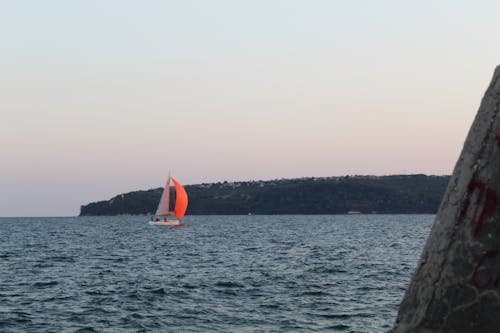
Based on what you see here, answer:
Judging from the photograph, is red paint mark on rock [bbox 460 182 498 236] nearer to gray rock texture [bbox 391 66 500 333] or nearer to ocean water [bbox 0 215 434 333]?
gray rock texture [bbox 391 66 500 333]

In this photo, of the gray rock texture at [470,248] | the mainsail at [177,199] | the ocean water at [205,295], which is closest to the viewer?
the gray rock texture at [470,248]

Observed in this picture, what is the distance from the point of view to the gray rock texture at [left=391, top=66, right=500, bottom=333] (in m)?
2.27

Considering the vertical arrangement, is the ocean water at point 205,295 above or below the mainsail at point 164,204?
below

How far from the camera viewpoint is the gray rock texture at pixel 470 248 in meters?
2.27

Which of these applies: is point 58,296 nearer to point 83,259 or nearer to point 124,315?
point 124,315

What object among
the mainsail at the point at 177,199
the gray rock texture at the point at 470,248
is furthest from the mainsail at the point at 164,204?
the gray rock texture at the point at 470,248

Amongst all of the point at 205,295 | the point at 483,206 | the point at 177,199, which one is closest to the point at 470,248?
the point at 483,206

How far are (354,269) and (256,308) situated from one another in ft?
54.1

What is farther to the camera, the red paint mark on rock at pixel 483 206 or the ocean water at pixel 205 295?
the ocean water at pixel 205 295

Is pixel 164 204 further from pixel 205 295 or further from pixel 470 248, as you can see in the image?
pixel 470 248

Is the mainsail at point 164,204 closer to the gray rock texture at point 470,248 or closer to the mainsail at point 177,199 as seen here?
the mainsail at point 177,199

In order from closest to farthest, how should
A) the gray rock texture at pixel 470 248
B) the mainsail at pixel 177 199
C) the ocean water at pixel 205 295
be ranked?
the gray rock texture at pixel 470 248
the ocean water at pixel 205 295
the mainsail at pixel 177 199

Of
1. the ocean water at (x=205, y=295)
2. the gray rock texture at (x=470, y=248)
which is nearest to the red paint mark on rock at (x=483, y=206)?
the gray rock texture at (x=470, y=248)

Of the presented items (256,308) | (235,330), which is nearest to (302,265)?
(256,308)
